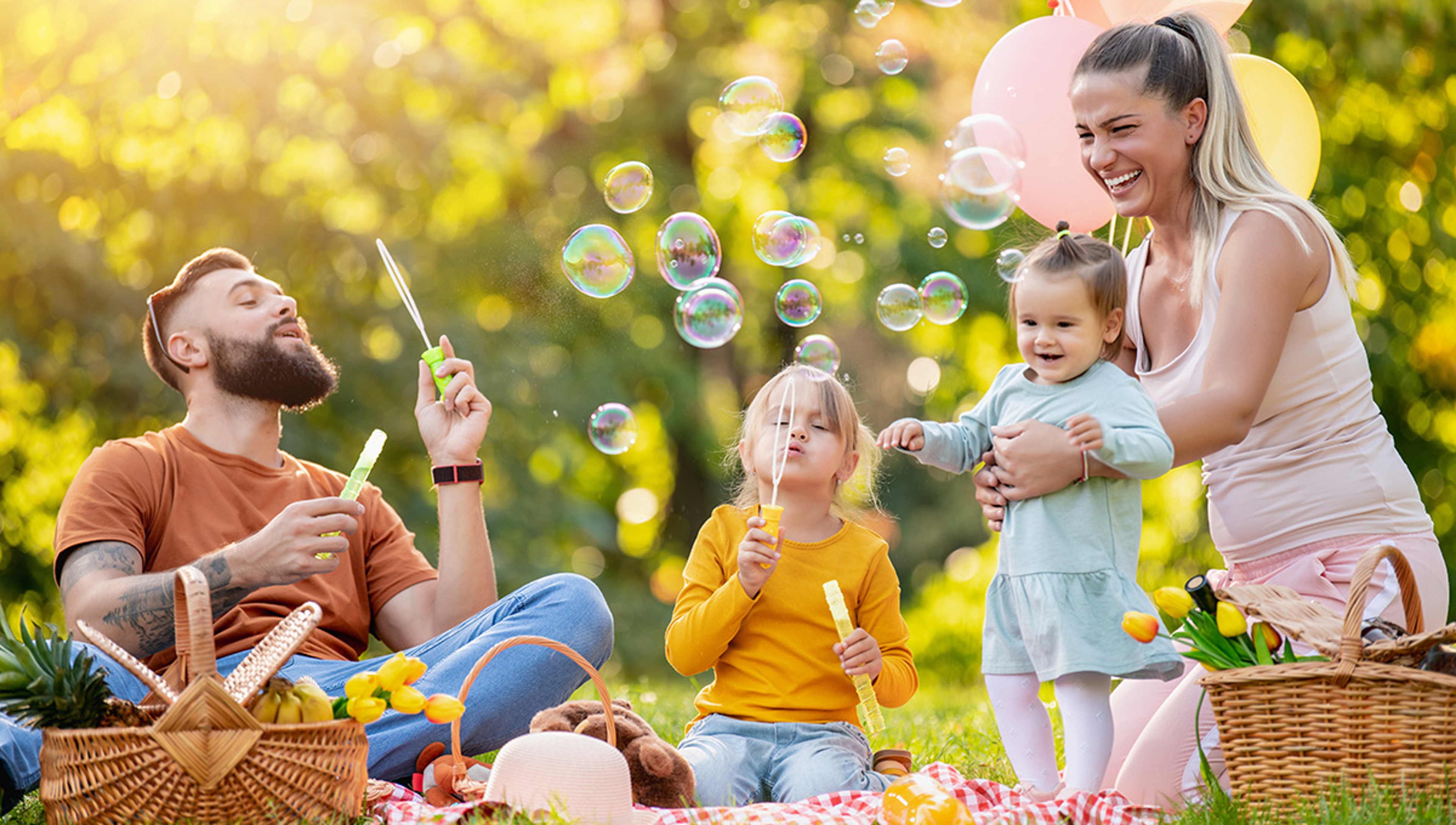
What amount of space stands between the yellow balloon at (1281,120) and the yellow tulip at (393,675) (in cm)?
264

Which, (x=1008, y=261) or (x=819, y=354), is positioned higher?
(x=1008, y=261)

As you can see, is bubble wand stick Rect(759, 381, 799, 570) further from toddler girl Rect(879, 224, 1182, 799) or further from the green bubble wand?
the green bubble wand

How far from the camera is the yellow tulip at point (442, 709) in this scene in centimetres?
245

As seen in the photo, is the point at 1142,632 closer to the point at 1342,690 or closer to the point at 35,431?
the point at 1342,690

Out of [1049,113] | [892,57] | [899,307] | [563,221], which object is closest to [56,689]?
[899,307]

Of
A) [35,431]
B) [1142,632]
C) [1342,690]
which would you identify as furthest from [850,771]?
[35,431]

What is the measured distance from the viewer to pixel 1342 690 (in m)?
2.25

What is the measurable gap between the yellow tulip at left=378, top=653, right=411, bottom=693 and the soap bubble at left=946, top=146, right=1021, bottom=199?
2.15 metres

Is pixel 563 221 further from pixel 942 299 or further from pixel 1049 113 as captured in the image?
pixel 1049 113

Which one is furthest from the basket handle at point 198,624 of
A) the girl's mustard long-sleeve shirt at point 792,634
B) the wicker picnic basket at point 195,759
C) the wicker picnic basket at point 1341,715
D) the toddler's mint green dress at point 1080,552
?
the wicker picnic basket at point 1341,715

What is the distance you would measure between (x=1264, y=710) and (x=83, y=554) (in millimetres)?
2337

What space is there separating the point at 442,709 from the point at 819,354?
159 cm

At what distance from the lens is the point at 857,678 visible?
2.74 meters

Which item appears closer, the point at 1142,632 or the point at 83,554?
the point at 1142,632
